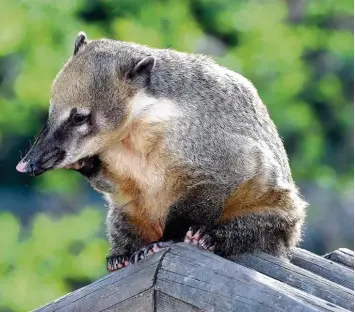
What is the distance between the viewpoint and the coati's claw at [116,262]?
3.93 m

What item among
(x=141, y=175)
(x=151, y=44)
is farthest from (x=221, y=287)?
(x=151, y=44)

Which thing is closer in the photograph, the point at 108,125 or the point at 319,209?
the point at 108,125

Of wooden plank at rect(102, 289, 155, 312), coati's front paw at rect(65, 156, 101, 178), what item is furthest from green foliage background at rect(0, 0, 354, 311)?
wooden plank at rect(102, 289, 155, 312)

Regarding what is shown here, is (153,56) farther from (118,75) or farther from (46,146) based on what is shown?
(46,146)

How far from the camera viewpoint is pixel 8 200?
9.58m

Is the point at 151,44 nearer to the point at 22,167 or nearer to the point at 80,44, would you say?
the point at 80,44

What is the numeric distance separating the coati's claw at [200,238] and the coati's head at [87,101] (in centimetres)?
52

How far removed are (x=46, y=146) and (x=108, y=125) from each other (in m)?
0.28

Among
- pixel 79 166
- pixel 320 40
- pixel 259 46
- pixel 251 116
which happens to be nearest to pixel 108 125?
pixel 79 166

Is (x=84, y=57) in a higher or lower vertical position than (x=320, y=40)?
higher

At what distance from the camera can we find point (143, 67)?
3914 mm

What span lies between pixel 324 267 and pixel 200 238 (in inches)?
24.4

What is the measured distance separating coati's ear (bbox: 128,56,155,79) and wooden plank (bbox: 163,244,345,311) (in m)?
0.92

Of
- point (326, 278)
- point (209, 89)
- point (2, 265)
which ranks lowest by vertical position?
point (2, 265)
